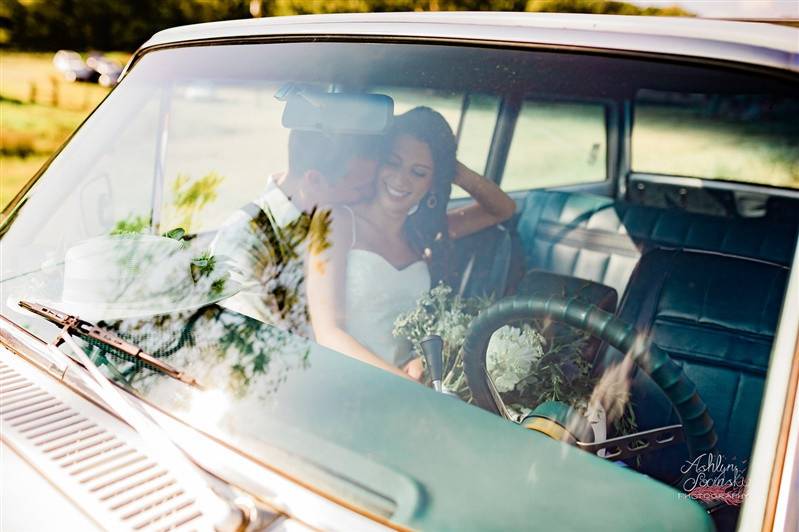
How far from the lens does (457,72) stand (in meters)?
1.60

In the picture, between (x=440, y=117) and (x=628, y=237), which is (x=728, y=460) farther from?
(x=628, y=237)

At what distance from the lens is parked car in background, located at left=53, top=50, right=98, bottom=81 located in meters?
20.4

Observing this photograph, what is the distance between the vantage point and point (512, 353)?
1448mm

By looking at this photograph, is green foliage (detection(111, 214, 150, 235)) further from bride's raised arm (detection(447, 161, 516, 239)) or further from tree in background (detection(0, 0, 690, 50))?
tree in background (detection(0, 0, 690, 50))

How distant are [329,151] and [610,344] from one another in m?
0.75

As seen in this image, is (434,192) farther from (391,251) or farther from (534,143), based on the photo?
(534,143)

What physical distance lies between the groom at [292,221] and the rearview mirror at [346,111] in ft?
0.07

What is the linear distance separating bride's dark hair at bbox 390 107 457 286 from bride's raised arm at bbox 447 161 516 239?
52mm

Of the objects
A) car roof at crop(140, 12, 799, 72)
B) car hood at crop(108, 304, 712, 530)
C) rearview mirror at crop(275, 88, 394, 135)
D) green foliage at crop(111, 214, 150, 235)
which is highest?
car roof at crop(140, 12, 799, 72)

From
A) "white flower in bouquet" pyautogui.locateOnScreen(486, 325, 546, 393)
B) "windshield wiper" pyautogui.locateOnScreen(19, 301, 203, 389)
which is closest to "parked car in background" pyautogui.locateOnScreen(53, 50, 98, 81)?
"windshield wiper" pyautogui.locateOnScreen(19, 301, 203, 389)

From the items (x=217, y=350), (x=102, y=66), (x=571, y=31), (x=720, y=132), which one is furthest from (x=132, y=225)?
(x=102, y=66)

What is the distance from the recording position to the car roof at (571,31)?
1.21 metres

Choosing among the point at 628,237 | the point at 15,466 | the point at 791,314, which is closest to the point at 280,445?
the point at 15,466

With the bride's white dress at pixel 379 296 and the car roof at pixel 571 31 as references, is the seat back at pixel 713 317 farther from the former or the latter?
the car roof at pixel 571 31
